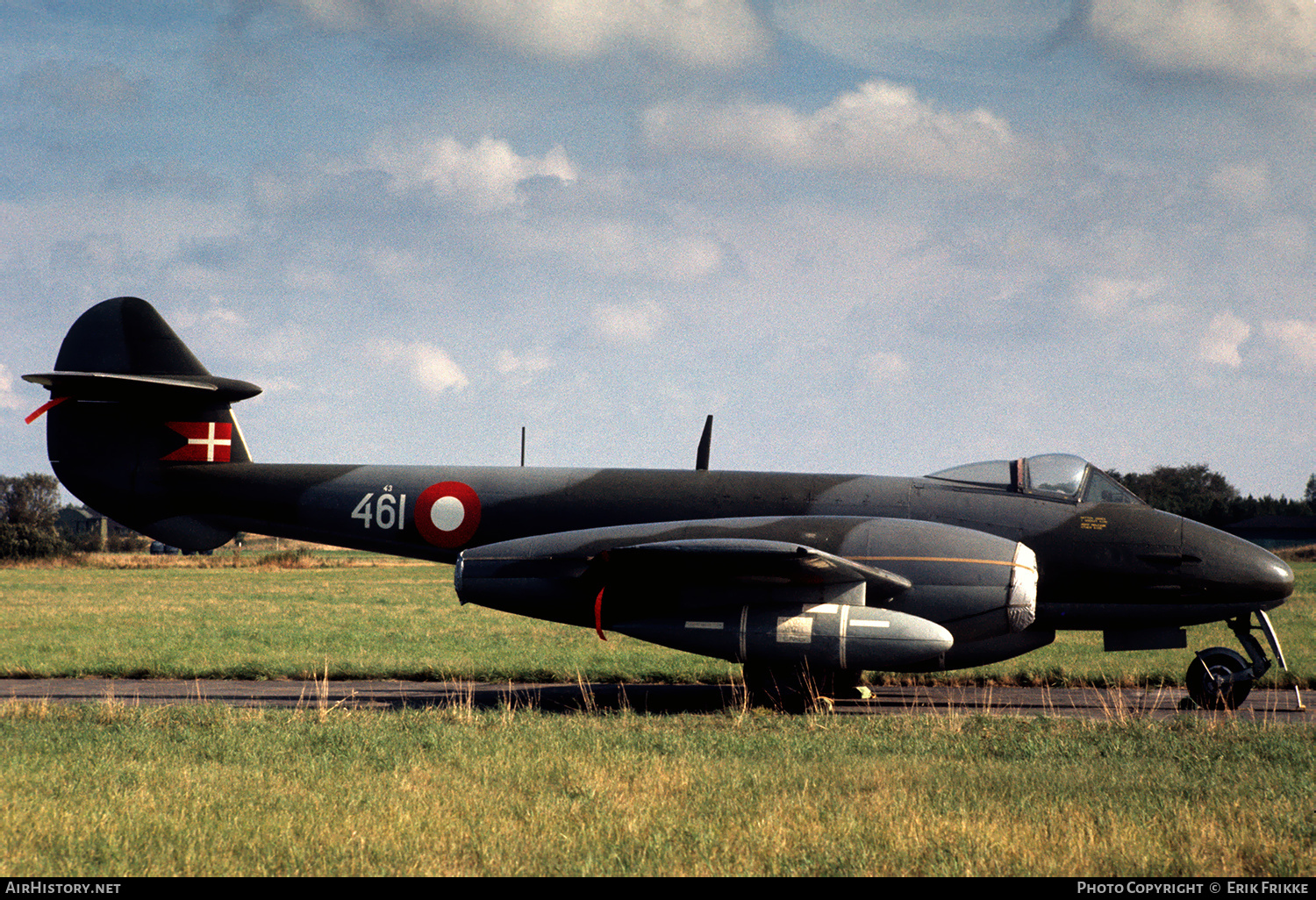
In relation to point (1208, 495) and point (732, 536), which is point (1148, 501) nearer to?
point (732, 536)

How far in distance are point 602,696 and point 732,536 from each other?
3.12m

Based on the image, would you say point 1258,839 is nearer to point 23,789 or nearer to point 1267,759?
point 1267,759

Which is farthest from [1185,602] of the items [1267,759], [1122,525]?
[1267,759]

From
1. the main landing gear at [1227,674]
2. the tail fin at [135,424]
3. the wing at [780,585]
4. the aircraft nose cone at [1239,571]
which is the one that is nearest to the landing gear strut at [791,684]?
the wing at [780,585]

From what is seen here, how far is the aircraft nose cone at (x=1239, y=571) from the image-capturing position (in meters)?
12.0

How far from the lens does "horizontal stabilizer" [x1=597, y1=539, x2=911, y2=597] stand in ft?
36.9

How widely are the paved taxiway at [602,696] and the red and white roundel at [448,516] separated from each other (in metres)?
2.05

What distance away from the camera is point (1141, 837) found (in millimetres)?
5934

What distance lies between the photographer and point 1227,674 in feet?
38.9

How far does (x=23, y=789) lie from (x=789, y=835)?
5549mm

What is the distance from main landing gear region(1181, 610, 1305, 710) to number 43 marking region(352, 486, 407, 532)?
411 inches

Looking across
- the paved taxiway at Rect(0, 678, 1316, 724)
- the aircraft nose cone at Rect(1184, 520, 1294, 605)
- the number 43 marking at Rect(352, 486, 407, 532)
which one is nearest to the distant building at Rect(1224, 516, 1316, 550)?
the paved taxiway at Rect(0, 678, 1316, 724)

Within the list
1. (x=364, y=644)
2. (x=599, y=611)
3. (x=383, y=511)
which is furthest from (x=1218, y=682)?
(x=364, y=644)

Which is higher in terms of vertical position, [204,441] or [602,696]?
[204,441]
